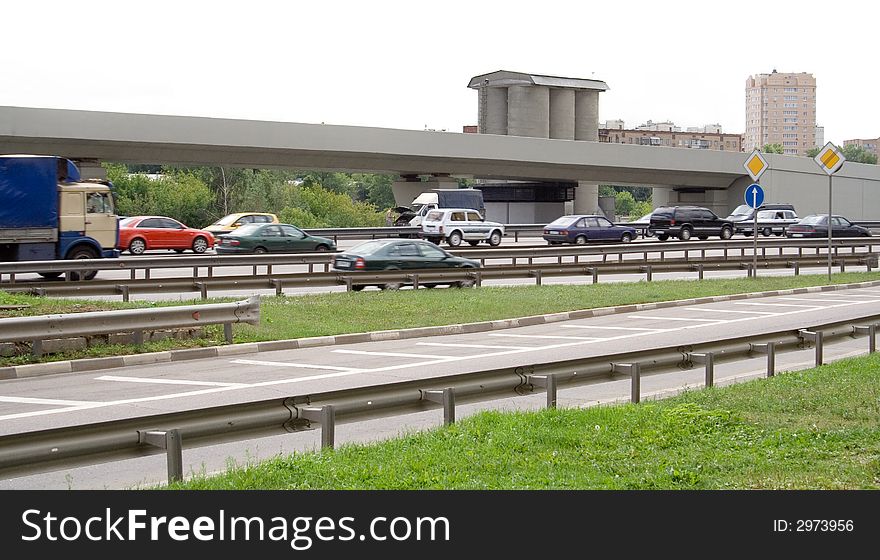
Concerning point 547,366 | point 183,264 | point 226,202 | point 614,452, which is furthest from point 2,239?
point 226,202

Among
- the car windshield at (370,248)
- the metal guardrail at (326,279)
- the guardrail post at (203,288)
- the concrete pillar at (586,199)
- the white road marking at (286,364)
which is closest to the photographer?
the white road marking at (286,364)

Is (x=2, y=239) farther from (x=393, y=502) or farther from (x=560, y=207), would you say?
(x=560, y=207)

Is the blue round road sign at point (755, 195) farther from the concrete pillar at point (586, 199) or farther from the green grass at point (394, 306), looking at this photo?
the concrete pillar at point (586, 199)

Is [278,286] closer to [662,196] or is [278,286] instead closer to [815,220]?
[815,220]

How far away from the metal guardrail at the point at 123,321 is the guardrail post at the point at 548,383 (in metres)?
8.19

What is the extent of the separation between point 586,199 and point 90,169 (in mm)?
48323

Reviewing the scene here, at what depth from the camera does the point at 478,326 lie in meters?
20.8

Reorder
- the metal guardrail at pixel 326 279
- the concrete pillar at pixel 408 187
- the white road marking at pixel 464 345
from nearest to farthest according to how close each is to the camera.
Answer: the white road marking at pixel 464 345 → the metal guardrail at pixel 326 279 → the concrete pillar at pixel 408 187

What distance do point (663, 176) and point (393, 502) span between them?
8446cm

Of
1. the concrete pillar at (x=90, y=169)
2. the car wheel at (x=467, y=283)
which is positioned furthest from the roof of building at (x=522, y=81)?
the car wheel at (x=467, y=283)

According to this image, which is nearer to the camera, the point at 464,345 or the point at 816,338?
the point at 816,338

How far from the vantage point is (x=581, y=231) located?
51594 millimetres

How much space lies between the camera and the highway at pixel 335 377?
10.0 m

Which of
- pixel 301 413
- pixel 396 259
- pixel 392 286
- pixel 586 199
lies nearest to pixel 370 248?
pixel 396 259
